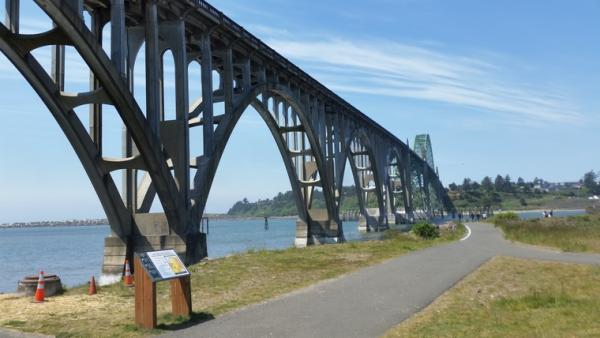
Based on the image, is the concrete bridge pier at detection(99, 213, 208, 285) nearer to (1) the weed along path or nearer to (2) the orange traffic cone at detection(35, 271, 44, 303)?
(1) the weed along path

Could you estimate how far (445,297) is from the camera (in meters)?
12.6

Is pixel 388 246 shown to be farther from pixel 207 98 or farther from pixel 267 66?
pixel 267 66

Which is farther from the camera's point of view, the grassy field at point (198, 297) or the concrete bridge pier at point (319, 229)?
the concrete bridge pier at point (319, 229)

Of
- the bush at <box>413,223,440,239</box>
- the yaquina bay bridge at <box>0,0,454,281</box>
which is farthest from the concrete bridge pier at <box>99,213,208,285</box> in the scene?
the bush at <box>413,223,440,239</box>

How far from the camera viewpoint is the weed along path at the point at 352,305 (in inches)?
375

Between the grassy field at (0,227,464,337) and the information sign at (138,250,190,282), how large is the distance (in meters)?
0.84

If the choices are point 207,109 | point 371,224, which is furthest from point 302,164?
point 371,224

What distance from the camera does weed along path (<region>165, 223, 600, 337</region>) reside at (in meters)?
9.52

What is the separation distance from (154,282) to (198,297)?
369 centimetres

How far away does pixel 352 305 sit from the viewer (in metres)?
11.7

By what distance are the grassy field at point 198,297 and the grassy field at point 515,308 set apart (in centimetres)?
402

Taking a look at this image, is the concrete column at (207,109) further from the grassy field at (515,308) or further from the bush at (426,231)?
the grassy field at (515,308)

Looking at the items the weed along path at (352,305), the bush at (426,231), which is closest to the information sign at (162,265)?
the weed along path at (352,305)

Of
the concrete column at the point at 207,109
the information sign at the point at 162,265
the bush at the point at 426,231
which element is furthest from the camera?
the bush at the point at 426,231
